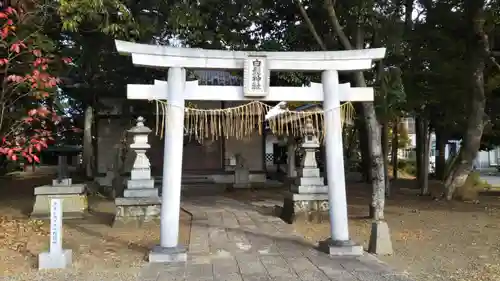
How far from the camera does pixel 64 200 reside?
12.8 metres

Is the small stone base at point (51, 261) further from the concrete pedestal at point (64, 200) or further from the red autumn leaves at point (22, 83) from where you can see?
the concrete pedestal at point (64, 200)

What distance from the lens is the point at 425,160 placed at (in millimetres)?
18500

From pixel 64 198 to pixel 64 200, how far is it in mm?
61

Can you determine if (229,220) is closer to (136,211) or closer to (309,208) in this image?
(309,208)

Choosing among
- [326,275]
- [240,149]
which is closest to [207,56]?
[326,275]

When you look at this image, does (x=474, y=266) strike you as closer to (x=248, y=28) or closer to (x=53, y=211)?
(x=53, y=211)

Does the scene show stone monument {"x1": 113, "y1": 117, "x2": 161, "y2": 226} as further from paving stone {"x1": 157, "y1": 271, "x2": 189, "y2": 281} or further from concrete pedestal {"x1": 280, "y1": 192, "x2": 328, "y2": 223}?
paving stone {"x1": 157, "y1": 271, "x2": 189, "y2": 281}

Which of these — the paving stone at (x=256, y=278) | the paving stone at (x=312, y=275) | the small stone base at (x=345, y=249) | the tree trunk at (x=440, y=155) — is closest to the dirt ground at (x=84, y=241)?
the paving stone at (x=256, y=278)

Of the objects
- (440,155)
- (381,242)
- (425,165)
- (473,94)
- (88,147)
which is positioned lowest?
(381,242)

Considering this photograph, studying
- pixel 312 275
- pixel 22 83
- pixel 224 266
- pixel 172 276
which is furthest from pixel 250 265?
pixel 22 83

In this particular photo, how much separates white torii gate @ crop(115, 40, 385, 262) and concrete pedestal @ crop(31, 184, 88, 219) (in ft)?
19.6

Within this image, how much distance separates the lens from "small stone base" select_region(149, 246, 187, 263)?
7.50 metres

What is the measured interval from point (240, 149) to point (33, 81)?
51.5 ft

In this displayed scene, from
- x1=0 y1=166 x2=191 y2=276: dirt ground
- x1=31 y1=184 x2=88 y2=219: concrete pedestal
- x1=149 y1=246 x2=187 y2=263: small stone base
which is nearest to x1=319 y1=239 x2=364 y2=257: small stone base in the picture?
x1=149 y1=246 x2=187 y2=263: small stone base
